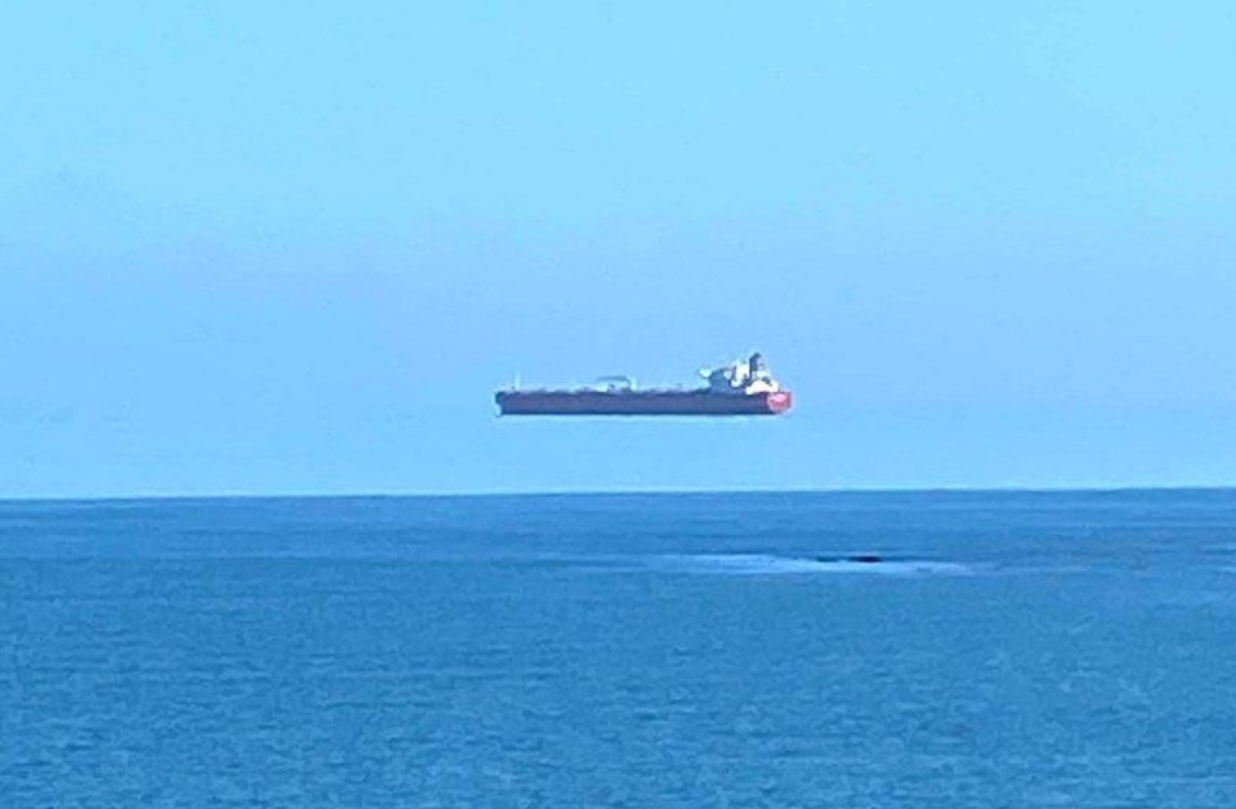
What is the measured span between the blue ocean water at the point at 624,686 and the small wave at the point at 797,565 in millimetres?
636

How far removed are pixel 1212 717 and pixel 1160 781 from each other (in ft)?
27.4

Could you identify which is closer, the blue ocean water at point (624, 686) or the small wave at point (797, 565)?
the blue ocean water at point (624, 686)

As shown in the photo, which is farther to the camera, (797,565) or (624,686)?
(797,565)

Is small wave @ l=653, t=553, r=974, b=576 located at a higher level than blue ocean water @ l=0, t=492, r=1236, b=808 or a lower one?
higher

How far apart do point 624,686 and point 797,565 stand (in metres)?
53.0

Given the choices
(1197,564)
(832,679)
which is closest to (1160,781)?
(832,679)

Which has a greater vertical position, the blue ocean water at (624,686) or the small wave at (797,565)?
the small wave at (797,565)

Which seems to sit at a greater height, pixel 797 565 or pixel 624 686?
pixel 797 565

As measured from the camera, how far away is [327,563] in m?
122

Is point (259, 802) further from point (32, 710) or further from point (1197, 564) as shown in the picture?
point (1197, 564)

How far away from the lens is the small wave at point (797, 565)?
4237 inches

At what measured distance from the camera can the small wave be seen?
108 meters

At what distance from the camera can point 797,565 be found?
113 metres

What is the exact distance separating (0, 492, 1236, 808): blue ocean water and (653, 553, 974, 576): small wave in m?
0.64
